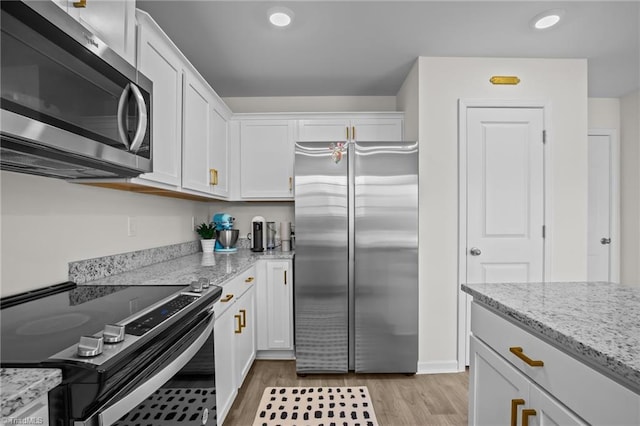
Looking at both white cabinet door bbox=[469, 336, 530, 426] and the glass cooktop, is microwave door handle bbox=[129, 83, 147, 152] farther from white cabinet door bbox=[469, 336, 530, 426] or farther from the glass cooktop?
white cabinet door bbox=[469, 336, 530, 426]

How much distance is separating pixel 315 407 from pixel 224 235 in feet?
5.53

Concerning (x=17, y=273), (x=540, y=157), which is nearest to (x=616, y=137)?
(x=540, y=157)

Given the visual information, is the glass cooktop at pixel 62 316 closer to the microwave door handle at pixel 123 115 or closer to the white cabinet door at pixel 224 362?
the white cabinet door at pixel 224 362

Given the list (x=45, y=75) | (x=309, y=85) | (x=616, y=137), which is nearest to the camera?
(x=45, y=75)

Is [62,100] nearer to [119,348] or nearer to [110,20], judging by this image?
[110,20]

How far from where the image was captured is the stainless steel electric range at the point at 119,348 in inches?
28.0

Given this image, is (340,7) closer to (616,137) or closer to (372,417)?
(372,417)

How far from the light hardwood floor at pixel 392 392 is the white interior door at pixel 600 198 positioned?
7.96ft

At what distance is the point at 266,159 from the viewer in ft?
10.5

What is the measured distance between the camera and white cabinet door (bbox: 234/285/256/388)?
207 centimetres

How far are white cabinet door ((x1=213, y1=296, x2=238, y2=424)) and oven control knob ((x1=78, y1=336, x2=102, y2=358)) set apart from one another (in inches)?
34.9

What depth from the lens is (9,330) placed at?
89cm

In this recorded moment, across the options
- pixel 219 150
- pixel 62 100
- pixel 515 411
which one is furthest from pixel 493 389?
pixel 219 150

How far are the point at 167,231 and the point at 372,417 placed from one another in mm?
1980
